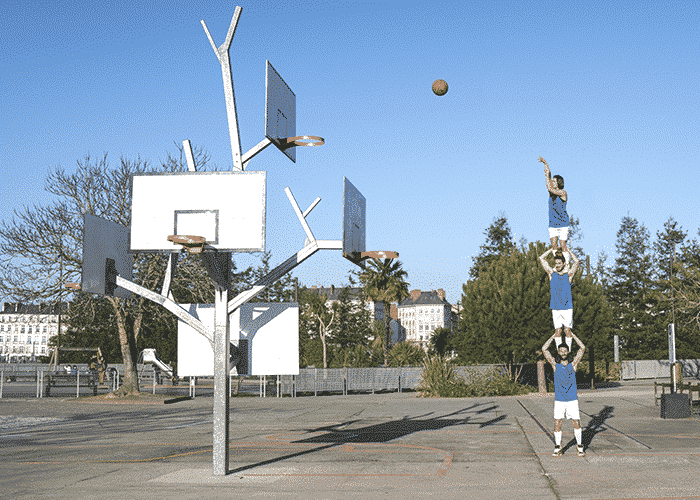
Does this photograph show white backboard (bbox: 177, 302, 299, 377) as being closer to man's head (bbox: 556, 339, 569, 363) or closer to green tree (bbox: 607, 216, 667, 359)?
man's head (bbox: 556, 339, 569, 363)

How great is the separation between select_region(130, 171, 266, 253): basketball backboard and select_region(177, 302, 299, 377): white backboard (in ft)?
6.59

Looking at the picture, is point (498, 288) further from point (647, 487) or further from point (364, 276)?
point (647, 487)

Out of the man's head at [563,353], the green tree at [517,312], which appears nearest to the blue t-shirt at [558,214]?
the man's head at [563,353]

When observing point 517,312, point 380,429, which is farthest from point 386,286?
point 380,429

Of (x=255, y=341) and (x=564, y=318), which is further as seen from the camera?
(x=564, y=318)

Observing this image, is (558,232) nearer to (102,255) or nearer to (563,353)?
(563,353)

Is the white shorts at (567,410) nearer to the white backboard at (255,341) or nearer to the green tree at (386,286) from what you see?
the white backboard at (255,341)

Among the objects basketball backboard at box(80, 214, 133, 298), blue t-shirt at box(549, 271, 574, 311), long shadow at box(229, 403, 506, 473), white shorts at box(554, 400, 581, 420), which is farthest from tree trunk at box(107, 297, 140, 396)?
white shorts at box(554, 400, 581, 420)

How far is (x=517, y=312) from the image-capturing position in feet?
117

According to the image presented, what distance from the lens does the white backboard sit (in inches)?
533

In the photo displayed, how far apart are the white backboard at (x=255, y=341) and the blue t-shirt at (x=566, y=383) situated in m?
4.96

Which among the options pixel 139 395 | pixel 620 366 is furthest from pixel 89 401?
pixel 620 366

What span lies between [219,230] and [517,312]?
1033 inches

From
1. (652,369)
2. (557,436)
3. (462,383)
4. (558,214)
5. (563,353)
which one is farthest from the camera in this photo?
(652,369)
